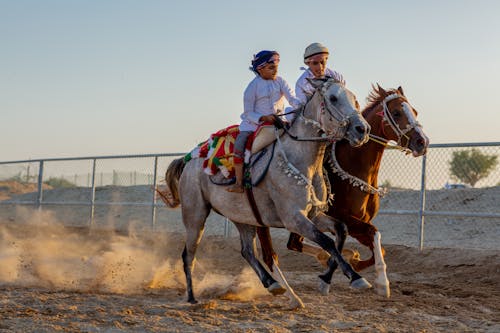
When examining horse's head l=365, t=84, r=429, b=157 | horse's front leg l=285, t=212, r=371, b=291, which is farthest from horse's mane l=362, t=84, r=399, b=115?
horse's front leg l=285, t=212, r=371, b=291

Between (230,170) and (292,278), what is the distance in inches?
106

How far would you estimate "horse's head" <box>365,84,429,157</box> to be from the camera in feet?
22.8

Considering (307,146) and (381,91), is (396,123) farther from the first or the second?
(307,146)

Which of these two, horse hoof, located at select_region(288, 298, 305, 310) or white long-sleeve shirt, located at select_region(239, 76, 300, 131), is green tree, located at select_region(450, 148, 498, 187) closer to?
white long-sleeve shirt, located at select_region(239, 76, 300, 131)

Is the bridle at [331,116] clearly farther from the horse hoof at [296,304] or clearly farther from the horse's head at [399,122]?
the horse hoof at [296,304]

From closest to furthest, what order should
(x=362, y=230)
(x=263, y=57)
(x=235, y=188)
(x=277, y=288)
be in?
(x=277, y=288), (x=235, y=188), (x=263, y=57), (x=362, y=230)

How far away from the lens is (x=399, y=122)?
7.12 m

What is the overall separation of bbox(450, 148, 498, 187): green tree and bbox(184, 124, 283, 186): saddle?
16.4 ft

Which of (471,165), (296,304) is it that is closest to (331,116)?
(296,304)

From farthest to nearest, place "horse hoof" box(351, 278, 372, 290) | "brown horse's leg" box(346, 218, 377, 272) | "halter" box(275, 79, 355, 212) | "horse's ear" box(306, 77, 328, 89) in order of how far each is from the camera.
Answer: "brown horse's leg" box(346, 218, 377, 272) < "horse's ear" box(306, 77, 328, 89) < "halter" box(275, 79, 355, 212) < "horse hoof" box(351, 278, 372, 290)

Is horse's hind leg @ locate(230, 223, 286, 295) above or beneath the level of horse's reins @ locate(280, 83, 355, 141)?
beneath

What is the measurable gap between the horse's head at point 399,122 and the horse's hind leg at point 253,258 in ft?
5.62

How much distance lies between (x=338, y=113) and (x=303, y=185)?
0.74 m

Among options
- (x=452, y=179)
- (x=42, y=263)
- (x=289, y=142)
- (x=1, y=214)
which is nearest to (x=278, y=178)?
(x=289, y=142)
